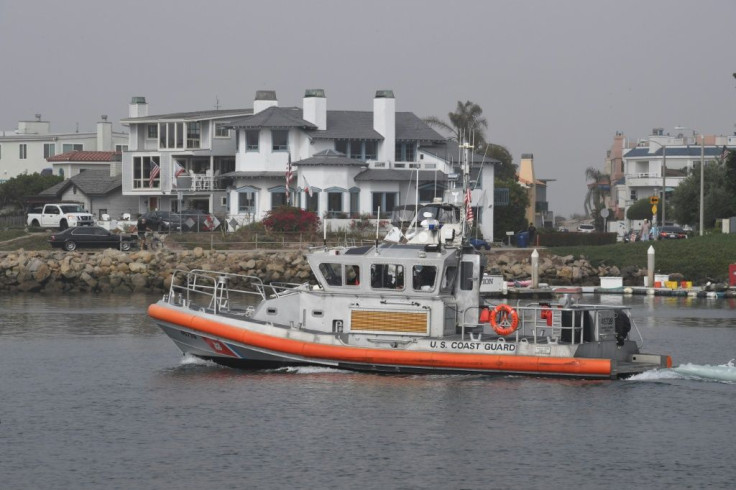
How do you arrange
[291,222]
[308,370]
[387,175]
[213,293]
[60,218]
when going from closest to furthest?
[308,370], [213,293], [291,222], [387,175], [60,218]

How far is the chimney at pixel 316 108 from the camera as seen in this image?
224 feet

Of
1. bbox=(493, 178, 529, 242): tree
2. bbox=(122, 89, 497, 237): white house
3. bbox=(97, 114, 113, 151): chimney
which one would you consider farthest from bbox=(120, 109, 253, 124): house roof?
Result: bbox=(97, 114, 113, 151): chimney

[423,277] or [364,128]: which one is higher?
[364,128]

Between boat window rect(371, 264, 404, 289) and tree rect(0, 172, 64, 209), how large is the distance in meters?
62.2

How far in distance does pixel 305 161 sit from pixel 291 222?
5.00 m

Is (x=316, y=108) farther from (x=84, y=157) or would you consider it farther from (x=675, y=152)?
(x=675, y=152)

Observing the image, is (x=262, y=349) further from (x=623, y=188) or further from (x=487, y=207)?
(x=623, y=188)

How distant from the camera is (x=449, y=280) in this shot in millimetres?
28484

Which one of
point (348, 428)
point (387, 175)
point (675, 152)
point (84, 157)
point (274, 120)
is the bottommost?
point (348, 428)

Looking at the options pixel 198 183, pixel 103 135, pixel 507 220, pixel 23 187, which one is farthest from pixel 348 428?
pixel 103 135

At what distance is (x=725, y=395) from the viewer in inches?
1075

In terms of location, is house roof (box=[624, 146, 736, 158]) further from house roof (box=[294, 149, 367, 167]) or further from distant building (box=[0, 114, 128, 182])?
house roof (box=[294, 149, 367, 167])

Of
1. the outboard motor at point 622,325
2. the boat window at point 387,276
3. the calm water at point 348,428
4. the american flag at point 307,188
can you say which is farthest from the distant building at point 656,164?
the boat window at point 387,276

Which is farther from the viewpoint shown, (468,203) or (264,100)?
(264,100)
